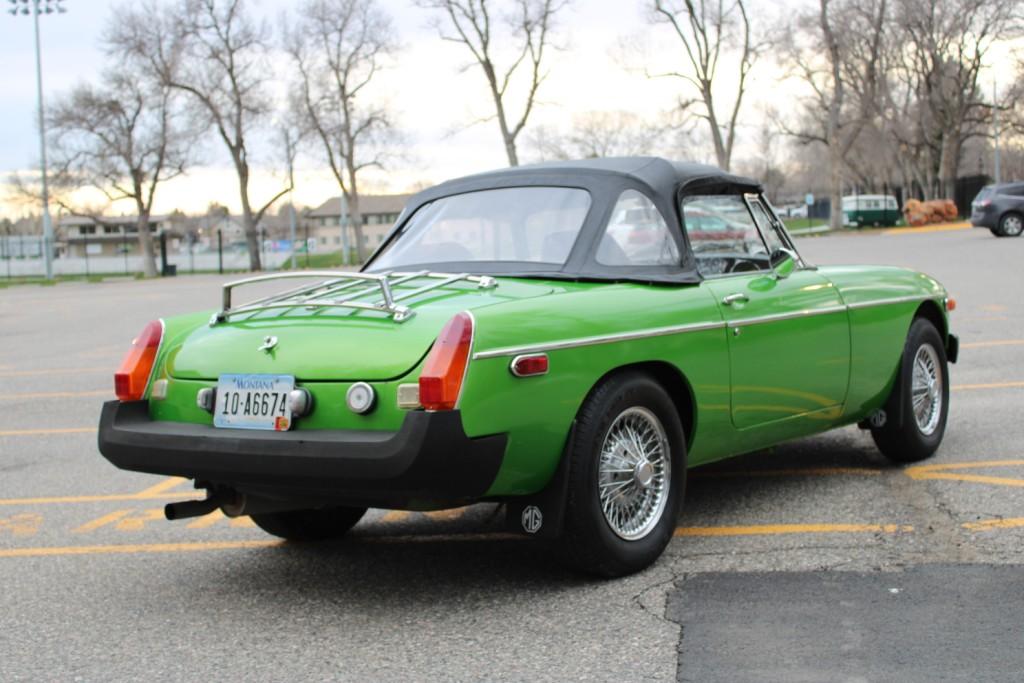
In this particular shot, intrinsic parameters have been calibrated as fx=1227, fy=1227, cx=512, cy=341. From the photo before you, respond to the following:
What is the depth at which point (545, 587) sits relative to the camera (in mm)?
4547

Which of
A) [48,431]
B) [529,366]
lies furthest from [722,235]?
[48,431]

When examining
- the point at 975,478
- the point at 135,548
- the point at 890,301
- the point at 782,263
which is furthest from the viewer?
the point at 890,301

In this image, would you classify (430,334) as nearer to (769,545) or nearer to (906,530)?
(769,545)

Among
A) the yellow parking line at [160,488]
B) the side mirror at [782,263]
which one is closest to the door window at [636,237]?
the side mirror at [782,263]

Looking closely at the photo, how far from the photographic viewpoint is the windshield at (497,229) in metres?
5.22

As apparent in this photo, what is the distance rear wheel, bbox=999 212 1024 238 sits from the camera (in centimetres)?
3450

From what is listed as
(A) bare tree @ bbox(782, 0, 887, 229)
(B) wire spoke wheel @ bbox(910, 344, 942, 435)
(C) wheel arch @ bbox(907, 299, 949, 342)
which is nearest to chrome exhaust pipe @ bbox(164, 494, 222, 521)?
(B) wire spoke wheel @ bbox(910, 344, 942, 435)

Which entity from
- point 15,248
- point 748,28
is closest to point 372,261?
point 748,28

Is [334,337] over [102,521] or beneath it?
over

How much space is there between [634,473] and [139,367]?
6.60 ft

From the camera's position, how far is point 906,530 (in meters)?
5.09

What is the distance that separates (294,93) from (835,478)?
60131 millimetres

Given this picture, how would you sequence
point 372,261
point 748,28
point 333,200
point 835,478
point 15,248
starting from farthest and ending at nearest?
point 333,200, point 15,248, point 748,28, point 835,478, point 372,261

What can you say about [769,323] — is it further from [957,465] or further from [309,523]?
[309,523]
